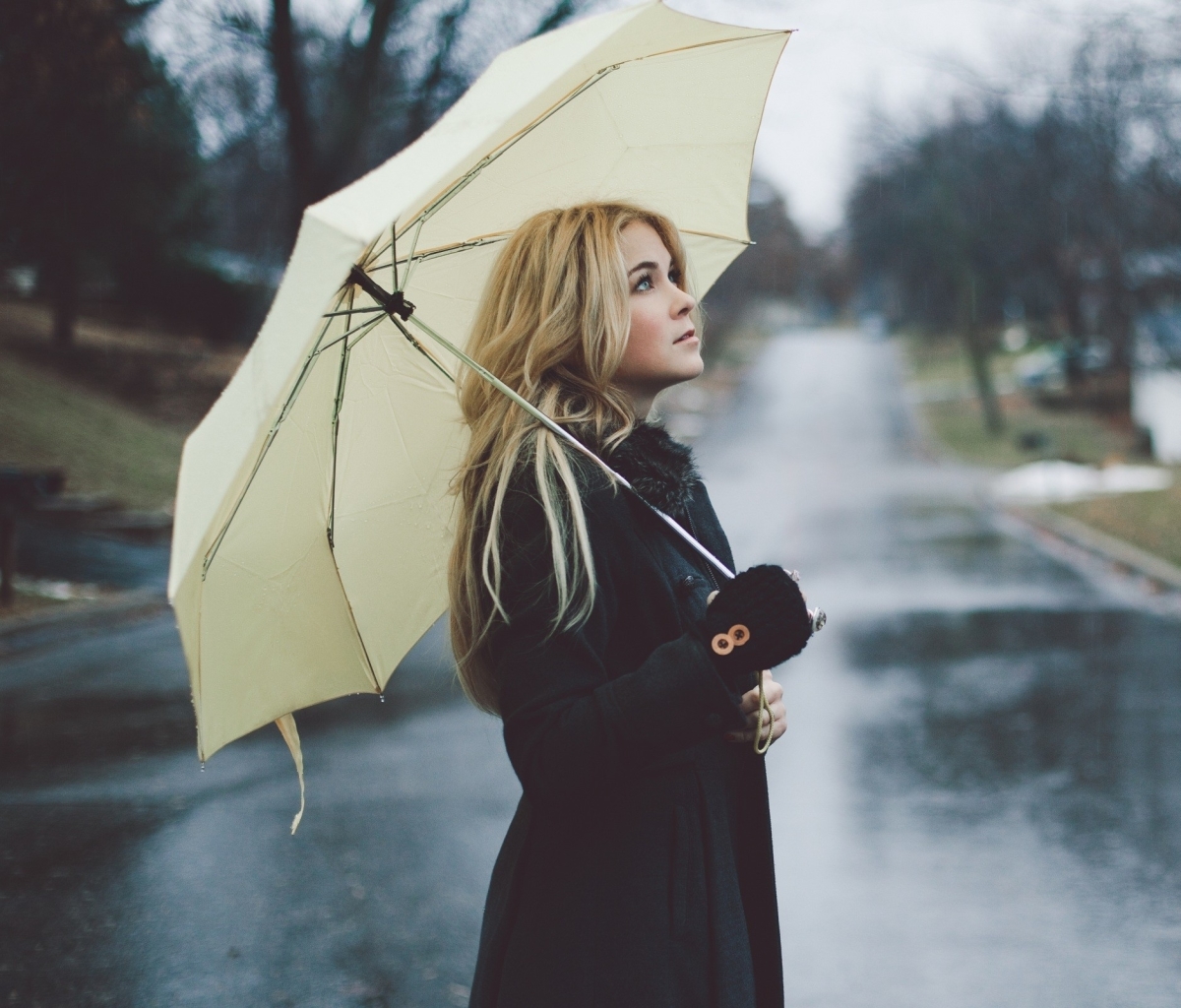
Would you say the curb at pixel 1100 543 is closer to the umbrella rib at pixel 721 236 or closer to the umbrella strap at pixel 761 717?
the umbrella rib at pixel 721 236

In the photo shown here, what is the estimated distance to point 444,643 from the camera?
2.34m

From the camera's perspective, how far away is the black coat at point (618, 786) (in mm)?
1736

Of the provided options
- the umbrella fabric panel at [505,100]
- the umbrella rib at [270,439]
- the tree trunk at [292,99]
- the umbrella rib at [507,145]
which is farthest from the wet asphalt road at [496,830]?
the tree trunk at [292,99]

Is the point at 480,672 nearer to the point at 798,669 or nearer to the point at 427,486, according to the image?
the point at 427,486

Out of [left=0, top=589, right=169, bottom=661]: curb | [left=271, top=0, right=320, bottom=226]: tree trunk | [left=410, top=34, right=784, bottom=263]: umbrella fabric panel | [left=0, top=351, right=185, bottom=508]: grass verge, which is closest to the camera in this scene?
[left=410, top=34, right=784, bottom=263]: umbrella fabric panel

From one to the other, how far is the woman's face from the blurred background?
0.86 metres

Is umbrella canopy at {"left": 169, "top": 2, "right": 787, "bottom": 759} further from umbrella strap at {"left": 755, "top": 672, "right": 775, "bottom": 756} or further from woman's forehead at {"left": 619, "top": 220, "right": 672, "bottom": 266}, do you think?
umbrella strap at {"left": 755, "top": 672, "right": 775, "bottom": 756}

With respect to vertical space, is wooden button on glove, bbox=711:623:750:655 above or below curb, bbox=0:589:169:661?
above

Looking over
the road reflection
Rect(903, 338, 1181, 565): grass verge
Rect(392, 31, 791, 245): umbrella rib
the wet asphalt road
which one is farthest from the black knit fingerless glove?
Rect(903, 338, 1181, 565): grass verge

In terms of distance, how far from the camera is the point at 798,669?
8969mm

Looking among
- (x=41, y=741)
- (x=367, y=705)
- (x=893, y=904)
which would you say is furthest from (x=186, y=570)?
(x=367, y=705)

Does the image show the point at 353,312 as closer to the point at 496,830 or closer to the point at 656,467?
the point at 656,467

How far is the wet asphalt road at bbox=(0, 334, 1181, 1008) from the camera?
4152 mm

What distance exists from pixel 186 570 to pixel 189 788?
460 cm
